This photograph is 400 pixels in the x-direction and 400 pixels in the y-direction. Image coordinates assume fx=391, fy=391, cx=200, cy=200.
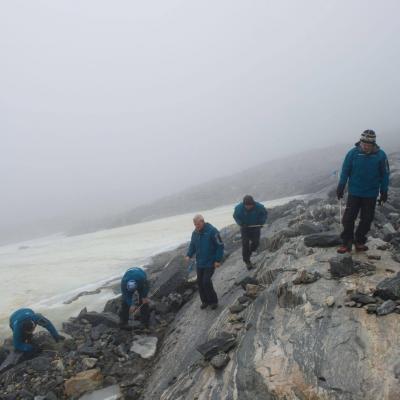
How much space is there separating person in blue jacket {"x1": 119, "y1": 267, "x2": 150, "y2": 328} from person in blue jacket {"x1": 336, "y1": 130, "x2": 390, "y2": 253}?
220 inches

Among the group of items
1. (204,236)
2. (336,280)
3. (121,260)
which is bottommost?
(121,260)

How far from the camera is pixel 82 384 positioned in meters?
8.77

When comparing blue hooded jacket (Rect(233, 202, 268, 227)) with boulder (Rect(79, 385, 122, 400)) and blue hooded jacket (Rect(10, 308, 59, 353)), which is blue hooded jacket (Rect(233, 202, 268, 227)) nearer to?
boulder (Rect(79, 385, 122, 400))

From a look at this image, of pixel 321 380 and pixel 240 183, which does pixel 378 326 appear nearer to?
pixel 321 380

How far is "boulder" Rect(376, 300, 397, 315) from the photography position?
6.18m

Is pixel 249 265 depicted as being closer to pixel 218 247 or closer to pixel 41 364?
pixel 218 247

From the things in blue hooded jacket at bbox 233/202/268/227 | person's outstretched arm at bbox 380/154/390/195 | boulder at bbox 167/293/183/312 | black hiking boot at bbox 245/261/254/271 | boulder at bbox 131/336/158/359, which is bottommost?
boulder at bbox 131/336/158/359

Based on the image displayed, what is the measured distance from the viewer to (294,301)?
7680mm

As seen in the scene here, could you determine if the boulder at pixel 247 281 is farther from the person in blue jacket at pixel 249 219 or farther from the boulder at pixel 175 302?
the boulder at pixel 175 302

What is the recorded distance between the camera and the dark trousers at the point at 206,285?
10.5 meters

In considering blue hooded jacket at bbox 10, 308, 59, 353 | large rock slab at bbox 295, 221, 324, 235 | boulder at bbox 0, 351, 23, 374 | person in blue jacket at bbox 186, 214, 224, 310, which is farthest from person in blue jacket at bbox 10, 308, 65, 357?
large rock slab at bbox 295, 221, 324, 235

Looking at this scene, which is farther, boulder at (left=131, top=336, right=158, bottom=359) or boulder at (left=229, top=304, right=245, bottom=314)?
boulder at (left=131, top=336, right=158, bottom=359)

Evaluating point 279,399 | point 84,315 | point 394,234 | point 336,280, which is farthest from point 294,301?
point 84,315

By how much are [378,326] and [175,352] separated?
4913 mm
